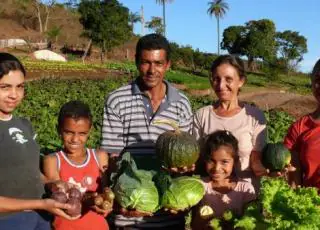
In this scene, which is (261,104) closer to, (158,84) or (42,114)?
(42,114)

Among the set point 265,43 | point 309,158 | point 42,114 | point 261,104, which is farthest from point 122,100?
point 265,43

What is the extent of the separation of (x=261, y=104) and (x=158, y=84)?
2202 cm

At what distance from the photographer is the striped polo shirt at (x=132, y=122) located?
4.23 meters

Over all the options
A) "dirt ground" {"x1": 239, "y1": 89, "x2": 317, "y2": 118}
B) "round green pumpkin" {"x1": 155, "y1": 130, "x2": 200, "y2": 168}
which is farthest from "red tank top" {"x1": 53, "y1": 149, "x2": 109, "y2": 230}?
"dirt ground" {"x1": 239, "y1": 89, "x2": 317, "y2": 118}

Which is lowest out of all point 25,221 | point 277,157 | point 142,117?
point 25,221

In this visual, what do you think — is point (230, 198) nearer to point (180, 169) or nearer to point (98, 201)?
point (180, 169)

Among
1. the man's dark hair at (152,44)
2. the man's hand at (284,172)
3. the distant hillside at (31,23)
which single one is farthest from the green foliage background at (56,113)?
the distant hillside at (31,23)

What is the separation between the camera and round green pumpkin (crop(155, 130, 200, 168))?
3801 mm

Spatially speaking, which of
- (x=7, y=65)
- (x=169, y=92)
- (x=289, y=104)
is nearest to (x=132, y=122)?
(x=169, y=92)

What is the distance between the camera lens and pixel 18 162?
359cm

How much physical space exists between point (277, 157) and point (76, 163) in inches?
62.5

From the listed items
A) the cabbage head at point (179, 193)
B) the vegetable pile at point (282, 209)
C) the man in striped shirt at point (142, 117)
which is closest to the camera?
the vegetable pile at point (282, 209)

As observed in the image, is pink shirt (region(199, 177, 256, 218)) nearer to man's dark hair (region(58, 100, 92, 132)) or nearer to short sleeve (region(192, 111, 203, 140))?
short sleeve (region(192, 111, 203, 140))

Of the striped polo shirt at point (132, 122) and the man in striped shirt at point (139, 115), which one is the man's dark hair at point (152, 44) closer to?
the man in striped shirt at point (139, 115)
